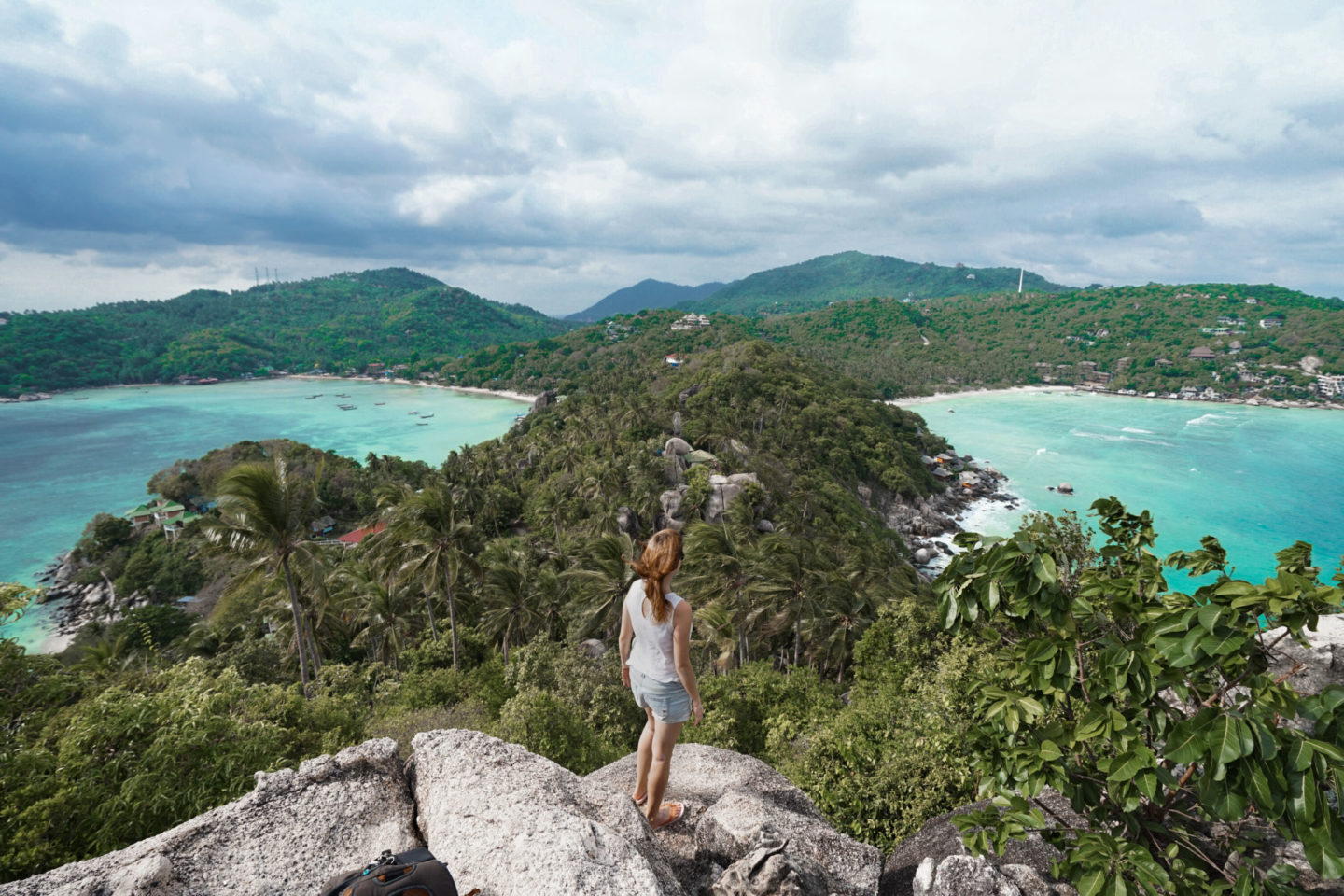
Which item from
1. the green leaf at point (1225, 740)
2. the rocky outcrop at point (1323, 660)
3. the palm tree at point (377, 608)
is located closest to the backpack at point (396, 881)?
the green leaf at point (1225, 740)

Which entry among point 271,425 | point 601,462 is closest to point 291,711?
point 601,462

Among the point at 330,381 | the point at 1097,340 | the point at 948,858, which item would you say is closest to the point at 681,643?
the point at 948,858

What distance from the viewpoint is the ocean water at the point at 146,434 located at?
206 ft

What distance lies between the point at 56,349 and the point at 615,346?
153288mm

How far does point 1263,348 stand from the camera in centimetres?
13125

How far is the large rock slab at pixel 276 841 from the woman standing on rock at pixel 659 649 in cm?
226

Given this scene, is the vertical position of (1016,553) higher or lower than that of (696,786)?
higher

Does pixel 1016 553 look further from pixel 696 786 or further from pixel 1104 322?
pixel 1104 322

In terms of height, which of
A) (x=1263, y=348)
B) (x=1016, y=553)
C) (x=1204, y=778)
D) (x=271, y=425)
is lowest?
(x=271, y=425)

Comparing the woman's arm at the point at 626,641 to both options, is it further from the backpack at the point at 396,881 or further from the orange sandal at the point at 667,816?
the backpack at the point at 396,881

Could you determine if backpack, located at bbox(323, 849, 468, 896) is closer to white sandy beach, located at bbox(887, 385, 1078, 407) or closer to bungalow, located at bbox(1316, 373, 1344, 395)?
white sandy beach, located at bbox(887, 385, 1078, 407)

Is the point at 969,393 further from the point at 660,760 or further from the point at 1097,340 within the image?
the point at 660,760

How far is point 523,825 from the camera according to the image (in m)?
4.27

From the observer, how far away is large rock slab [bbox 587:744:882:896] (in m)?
4.63
